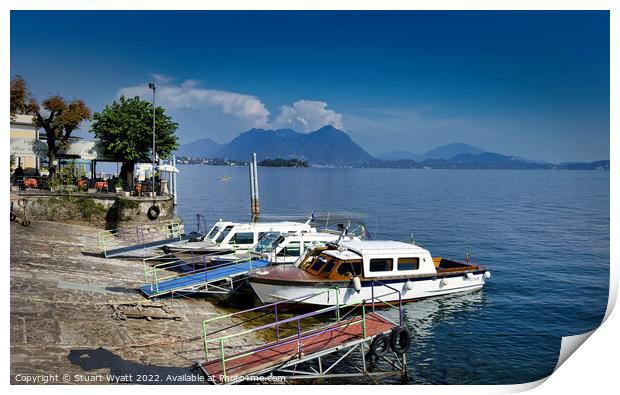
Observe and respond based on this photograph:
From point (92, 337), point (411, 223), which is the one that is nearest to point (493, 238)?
point (411, 223)

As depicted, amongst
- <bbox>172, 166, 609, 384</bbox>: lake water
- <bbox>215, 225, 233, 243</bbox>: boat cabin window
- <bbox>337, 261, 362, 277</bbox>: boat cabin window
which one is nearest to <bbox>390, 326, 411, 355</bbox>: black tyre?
<bbox>172, 166, 609, 384</bbox>: lake water

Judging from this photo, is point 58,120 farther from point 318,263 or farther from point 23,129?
point 318,263

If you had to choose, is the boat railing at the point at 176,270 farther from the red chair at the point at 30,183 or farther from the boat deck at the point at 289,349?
the red chair at the point at 30,183

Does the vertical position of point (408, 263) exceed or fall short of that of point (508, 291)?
it exceeds it

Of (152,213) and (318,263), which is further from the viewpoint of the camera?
(152,213)

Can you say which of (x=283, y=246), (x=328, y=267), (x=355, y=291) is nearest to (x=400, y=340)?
(x=355, y=291)

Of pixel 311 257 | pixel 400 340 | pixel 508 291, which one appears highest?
pixel 311 257

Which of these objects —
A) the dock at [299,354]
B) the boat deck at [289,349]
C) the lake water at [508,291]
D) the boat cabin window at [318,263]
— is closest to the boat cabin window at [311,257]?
the boat cabin window at [318,263]

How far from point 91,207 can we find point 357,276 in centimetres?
1855

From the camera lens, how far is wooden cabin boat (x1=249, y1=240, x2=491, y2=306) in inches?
606

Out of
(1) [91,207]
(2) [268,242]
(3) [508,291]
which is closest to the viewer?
(2) [268,242]

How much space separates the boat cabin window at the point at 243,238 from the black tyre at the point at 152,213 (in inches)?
302

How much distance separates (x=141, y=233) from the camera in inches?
1013
